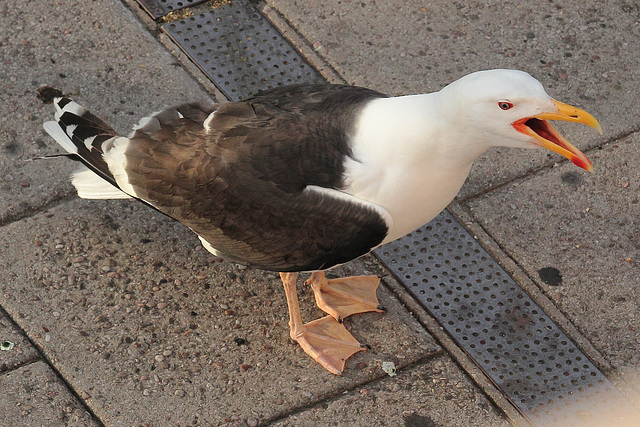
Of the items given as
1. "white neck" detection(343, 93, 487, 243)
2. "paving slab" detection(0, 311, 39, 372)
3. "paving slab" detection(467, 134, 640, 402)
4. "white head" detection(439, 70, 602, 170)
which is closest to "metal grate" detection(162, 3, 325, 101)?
"paving slab" detection(467, 134, 640, 402)

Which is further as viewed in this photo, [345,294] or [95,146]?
[345,294]

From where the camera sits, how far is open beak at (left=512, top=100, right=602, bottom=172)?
297 centimetres

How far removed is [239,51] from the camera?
16.1 feet

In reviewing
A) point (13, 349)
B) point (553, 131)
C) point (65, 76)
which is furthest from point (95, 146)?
point (553, 131)

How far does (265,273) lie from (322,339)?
1.57 ft

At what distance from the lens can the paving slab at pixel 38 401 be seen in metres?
3.42

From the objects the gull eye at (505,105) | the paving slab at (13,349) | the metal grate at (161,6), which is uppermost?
the gull eye at (505,105)

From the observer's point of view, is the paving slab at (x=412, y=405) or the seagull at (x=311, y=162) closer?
the seagull at (x=311, y=162)

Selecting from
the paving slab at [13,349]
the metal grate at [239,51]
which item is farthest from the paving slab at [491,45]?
the paving slab at [13,349]

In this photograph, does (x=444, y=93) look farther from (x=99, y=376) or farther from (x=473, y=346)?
(x=99, y=376)

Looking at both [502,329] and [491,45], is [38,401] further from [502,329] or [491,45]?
[491,45]

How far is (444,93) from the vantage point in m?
3.12

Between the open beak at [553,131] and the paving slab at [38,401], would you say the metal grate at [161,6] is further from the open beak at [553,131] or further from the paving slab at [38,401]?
the open beak at [553,131]

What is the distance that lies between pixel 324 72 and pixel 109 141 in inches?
63.2
